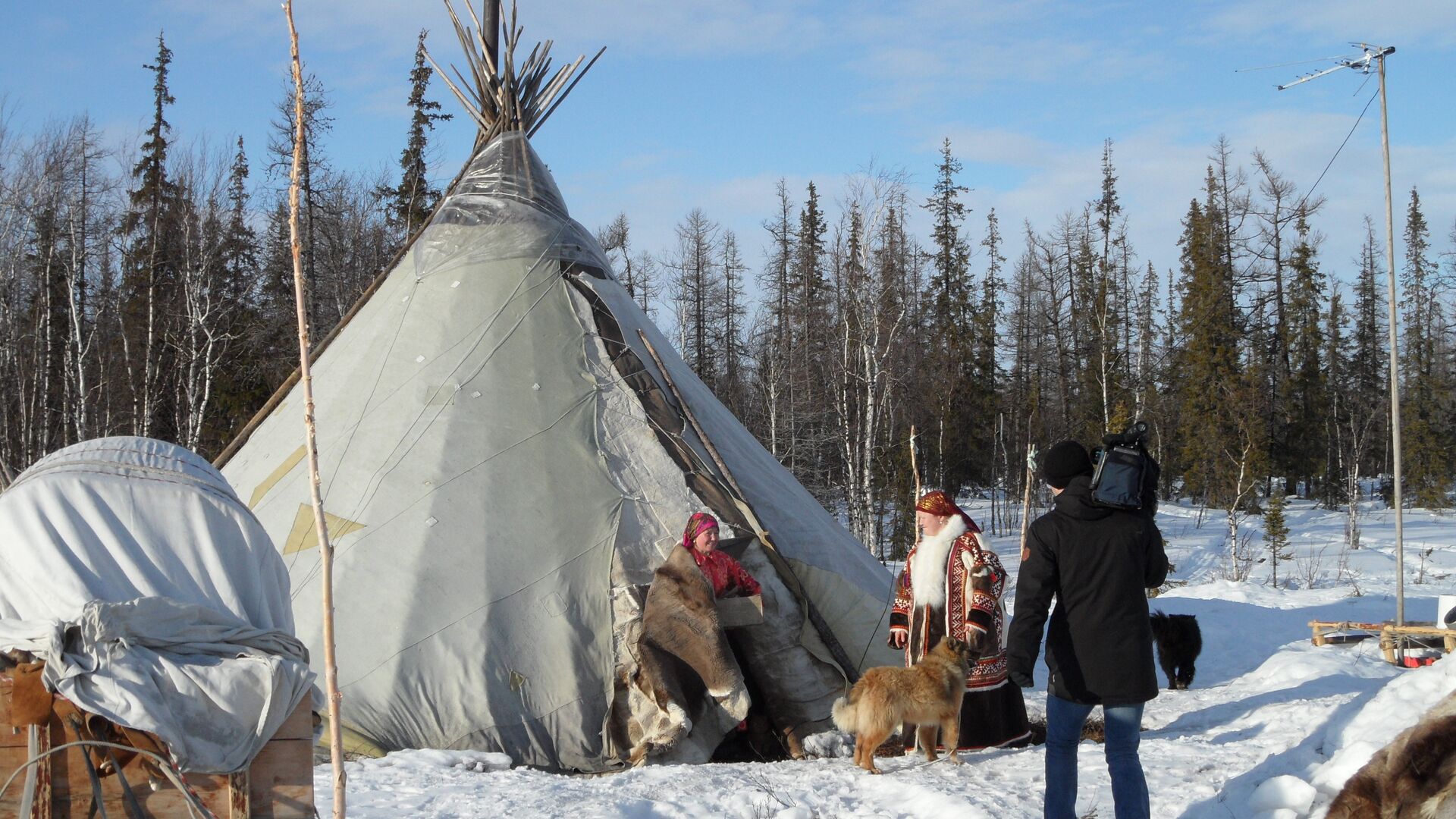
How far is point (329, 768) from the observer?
512cm

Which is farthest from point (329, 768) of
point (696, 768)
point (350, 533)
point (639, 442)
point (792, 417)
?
point (792, 417)

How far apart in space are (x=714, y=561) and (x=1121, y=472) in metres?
2.51

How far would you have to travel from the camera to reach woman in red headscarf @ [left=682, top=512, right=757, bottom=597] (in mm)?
5617

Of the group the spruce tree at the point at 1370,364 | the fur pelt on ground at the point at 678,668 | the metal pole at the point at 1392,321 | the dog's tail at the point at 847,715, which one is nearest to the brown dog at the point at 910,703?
the dog's tail at the point at 847,715

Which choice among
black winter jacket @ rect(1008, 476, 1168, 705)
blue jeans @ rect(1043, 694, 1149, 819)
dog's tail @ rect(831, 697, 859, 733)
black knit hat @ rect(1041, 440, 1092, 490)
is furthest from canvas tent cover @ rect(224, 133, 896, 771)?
black knit hat @ rect(1041, 440, 1092, 490)

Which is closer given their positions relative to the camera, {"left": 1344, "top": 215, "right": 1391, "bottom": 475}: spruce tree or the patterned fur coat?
the patterned fur coat

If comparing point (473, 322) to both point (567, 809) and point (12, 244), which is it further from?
point (12, 244)

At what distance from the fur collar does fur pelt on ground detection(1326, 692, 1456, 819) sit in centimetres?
238

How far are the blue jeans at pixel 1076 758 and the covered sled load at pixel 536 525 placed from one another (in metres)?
1.93

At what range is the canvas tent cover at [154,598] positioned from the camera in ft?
8.25

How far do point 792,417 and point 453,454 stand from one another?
56.0ft

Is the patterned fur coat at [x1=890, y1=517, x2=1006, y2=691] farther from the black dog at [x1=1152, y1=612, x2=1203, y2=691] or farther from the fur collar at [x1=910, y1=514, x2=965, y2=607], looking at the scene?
the black dog at [x1=1152, y1=612, x2=1203, y2=691]

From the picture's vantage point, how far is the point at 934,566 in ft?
17.4

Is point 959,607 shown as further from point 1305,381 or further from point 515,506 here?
point 1305,381
